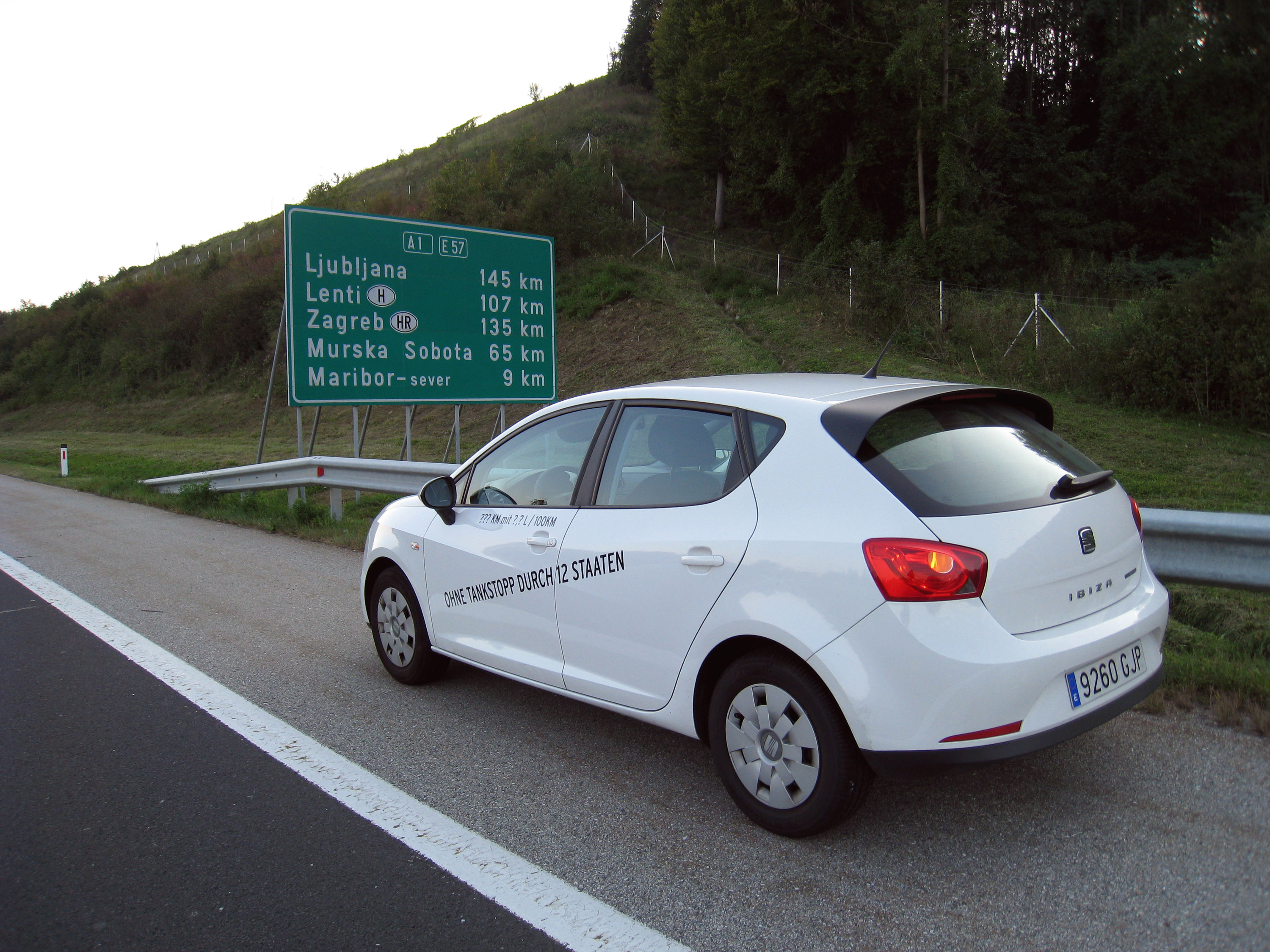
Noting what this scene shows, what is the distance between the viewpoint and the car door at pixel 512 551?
4.12 metres

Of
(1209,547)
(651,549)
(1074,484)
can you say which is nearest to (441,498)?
(651,549)

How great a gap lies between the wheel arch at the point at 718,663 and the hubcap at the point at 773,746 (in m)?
0.13

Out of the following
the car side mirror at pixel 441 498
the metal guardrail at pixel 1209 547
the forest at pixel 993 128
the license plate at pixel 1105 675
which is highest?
the forest at pixel 993 128

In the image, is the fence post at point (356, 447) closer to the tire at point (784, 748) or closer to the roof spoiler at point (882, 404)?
the tire at point (784, 748)

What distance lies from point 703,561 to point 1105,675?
145 cm

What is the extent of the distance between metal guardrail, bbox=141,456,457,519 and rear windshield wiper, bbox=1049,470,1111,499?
18.2 feet

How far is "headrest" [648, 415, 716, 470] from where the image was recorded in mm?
3695

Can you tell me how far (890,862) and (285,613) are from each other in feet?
16.6

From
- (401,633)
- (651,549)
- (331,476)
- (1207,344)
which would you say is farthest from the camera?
(1207,344)

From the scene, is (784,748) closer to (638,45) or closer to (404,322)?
(404,322)

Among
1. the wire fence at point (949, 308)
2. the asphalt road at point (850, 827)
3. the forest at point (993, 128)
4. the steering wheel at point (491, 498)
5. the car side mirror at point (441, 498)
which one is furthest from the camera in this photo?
the forest at point (993, 128)

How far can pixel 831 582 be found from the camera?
3016 mm

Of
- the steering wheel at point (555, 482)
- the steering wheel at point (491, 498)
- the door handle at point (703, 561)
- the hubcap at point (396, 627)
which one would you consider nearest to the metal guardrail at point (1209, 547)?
the door handle at point (703, 561)

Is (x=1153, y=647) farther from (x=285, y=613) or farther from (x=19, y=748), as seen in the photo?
(x=285, y=613)
